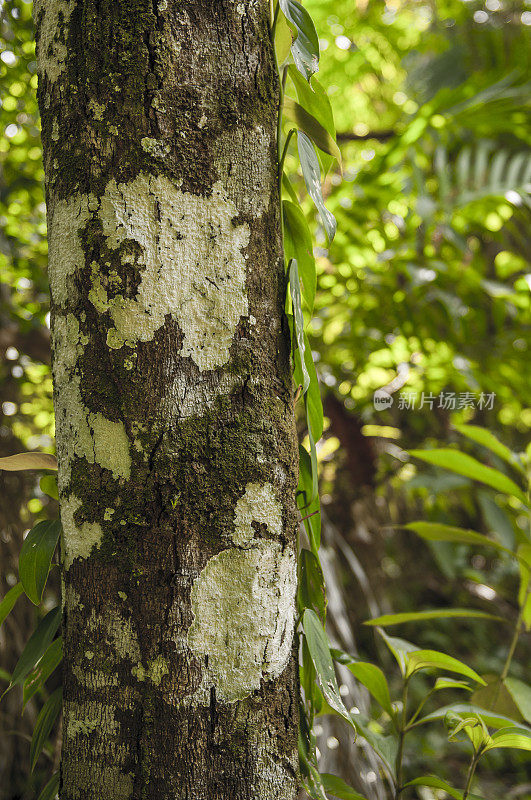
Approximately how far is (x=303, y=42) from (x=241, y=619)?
0.45 m

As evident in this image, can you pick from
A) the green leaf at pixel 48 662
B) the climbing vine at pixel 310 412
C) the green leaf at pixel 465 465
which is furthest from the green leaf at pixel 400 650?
the green leaf at pixel 48 662

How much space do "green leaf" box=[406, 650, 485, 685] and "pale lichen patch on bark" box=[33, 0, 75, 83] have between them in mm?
617

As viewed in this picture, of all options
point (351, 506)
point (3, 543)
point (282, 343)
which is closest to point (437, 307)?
point (351, 506)

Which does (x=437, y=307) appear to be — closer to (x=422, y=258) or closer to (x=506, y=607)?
(x=422, y=258)

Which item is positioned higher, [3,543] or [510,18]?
[510,18]

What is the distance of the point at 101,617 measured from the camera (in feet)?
1.26

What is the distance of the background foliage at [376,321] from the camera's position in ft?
3.33

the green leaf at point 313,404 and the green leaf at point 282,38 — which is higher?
the green leaf at point 282,38

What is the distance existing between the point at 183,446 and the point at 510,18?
1967mm

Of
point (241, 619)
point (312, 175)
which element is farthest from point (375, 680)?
point (312, 175)

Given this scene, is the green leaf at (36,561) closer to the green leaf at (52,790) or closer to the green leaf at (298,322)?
the green leaf at (52,790)

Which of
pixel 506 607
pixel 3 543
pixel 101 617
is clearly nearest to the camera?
pixel 101 617

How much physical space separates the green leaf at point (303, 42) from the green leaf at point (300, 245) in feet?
0.35

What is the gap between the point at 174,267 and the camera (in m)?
0.40
